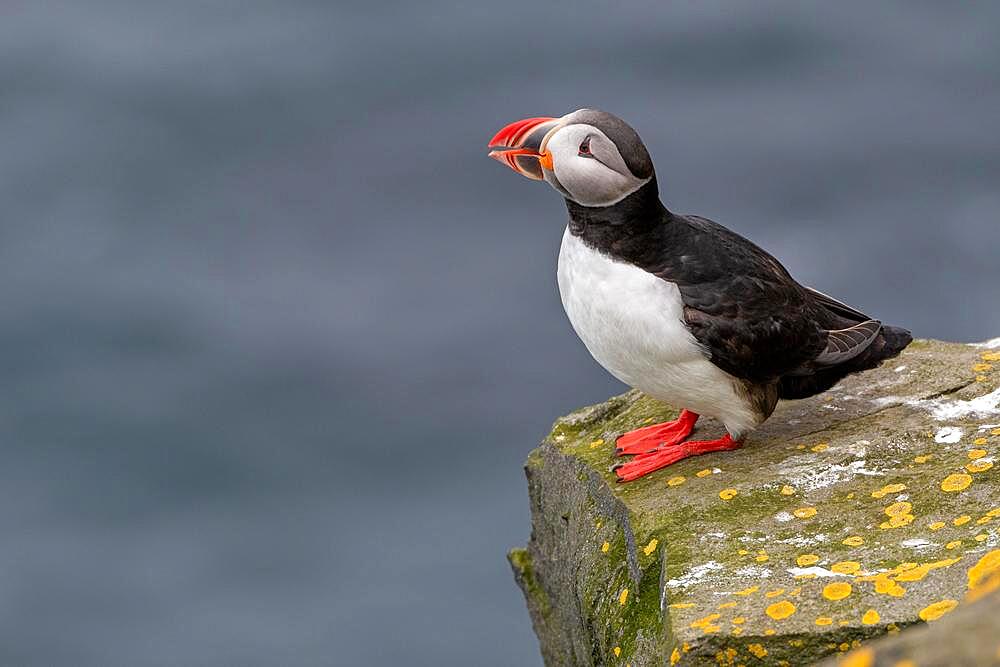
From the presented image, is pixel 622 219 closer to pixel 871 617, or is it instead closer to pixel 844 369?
pixel 844 369

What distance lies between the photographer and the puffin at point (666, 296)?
5672 millimetres

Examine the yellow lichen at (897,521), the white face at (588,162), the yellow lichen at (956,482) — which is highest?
the white face at (588,162)

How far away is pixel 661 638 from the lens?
16.2ft

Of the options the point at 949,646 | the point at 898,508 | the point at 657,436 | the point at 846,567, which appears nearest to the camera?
the point at 949,646

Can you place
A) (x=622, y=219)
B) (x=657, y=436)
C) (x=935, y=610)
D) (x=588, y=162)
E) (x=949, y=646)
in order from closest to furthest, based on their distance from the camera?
(x=949, y=646) → (x=935, y=610) → (x=588, y=162) → (x=622, y=219) → (x=657, y=436)

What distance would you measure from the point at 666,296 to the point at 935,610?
6.06ft

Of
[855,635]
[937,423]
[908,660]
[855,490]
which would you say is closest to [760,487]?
[855,490]

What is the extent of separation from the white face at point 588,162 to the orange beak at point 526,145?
0.08 meters

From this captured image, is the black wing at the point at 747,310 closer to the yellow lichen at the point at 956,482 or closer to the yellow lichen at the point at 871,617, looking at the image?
the yellow lichen at the point at 956,482

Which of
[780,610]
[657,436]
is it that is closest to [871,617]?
[780,610]

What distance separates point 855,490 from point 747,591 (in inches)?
37.5

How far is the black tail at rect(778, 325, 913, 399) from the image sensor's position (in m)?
6.11

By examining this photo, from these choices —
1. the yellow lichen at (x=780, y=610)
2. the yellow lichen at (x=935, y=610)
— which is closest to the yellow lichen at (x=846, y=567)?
the yellow lichen at (x=780, y=610)

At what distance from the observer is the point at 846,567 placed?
4.80 m
